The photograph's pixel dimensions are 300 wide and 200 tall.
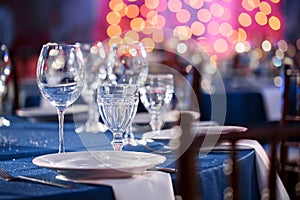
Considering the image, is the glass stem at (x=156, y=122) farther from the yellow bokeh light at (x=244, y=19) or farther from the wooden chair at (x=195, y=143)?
the yellow bokeh light at (x=244, y=19)

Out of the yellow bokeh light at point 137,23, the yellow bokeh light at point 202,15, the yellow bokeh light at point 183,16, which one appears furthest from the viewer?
the yellow bokeh light at point 202,15

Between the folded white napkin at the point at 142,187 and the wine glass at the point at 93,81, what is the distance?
85cm

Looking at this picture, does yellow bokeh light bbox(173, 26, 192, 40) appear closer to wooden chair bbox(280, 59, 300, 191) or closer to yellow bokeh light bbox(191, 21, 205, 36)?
yellow bokeh light bbox(191, 21, 205, 36)

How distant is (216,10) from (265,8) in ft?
2.37

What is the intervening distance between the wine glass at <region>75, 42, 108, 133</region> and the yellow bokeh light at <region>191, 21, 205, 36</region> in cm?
673

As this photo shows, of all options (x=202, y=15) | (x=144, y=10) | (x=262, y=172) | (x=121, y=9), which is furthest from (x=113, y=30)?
(x=262, y=172)

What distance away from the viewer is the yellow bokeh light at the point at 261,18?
9159mm

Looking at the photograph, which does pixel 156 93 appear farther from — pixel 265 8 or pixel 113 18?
pixel 265 8

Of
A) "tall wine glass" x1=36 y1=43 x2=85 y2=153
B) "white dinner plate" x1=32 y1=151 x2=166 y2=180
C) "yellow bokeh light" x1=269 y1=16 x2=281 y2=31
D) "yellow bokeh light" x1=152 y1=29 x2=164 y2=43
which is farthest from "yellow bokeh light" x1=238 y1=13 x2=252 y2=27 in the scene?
"white dinner plate" x1=32 y1=151 x2=166 y2=180

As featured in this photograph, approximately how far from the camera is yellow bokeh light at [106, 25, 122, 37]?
851cm

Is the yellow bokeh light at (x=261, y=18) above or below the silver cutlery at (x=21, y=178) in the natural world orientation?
above

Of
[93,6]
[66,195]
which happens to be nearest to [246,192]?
[66,195]

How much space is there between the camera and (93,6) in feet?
26.9

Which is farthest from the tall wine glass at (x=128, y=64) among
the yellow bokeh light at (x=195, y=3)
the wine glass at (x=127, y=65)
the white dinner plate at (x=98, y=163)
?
the yellow bokeh light at (x=195, y=3)
